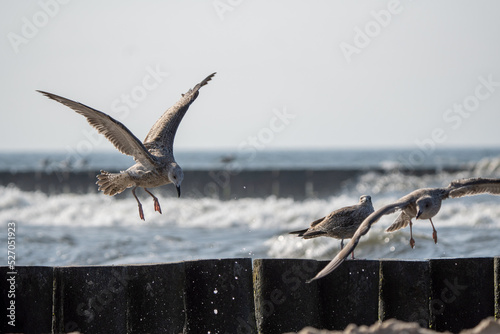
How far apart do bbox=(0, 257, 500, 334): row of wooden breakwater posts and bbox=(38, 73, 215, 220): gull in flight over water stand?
150cm

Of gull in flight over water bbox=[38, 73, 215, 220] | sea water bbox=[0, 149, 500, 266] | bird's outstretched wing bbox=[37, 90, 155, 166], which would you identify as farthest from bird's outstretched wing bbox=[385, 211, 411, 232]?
sea water bbox=[0, 149, 500, 266]

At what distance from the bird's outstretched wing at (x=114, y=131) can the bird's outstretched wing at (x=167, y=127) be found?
1.57 ft

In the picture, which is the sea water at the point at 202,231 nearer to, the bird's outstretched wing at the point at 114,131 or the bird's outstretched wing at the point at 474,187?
the bird's outstretched wing at the point at 114,131

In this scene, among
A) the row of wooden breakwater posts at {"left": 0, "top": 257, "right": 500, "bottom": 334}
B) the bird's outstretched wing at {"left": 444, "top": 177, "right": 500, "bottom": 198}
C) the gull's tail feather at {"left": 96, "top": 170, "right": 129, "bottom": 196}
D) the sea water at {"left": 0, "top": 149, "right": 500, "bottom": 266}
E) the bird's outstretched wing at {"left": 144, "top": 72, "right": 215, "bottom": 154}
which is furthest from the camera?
the sea water at {"left": 0, "top": 149, "right": 500, "bottom": 266}

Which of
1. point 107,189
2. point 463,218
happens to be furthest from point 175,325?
point 463,218

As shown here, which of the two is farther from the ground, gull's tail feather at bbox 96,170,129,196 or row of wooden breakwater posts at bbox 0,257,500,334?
gull's tail feather at bbox 96,170,129,196

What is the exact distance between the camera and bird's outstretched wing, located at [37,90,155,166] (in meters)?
7.05

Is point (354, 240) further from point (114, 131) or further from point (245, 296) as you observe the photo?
point (114, 131)

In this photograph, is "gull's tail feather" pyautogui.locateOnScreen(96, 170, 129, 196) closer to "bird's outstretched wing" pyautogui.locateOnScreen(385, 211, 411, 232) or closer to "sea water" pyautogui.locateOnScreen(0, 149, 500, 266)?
"bird's outstretched wing" pyautogui.locateOnScreen(385, 211, 411, 232)

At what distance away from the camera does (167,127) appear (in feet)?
28.1

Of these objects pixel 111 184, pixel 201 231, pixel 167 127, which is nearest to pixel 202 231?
pixel 201 231

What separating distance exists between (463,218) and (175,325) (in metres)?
11.5

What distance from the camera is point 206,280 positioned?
237 inches

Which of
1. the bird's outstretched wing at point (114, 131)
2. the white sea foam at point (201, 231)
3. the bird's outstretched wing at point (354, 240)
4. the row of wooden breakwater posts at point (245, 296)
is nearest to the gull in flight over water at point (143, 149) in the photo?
the bird's outstretched wing at point (114, 131)
